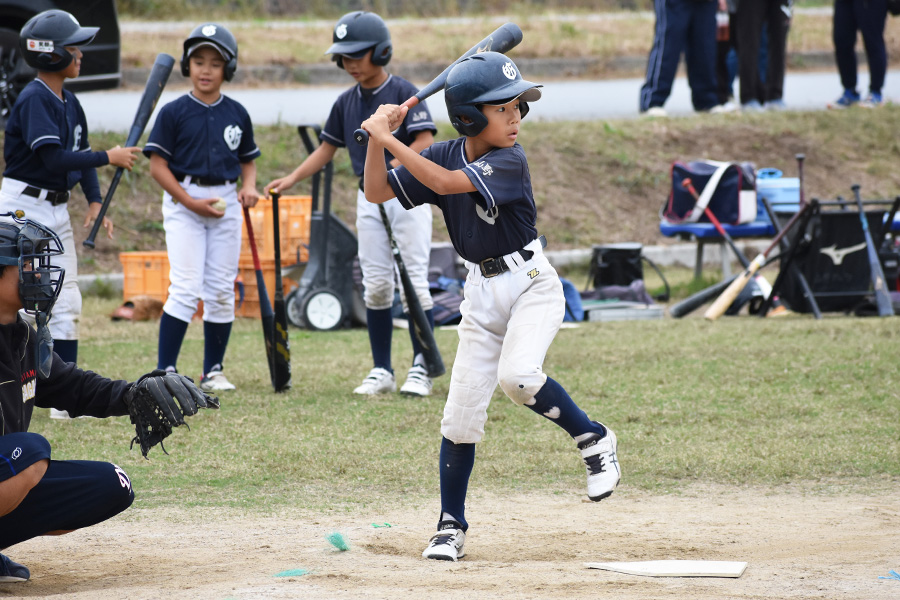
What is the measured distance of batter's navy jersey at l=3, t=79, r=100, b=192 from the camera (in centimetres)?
616

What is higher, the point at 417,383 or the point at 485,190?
the point at 485,190

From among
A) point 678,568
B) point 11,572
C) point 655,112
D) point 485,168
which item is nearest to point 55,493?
point 11,572

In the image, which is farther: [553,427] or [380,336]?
[380,336]

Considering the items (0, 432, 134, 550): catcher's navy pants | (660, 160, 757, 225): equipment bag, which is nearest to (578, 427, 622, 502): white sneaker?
(0, 432, 134, 550): catcher's navy pants

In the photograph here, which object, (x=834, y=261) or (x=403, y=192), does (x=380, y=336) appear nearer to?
(x=403, y=192)

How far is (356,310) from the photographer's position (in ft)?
31.9

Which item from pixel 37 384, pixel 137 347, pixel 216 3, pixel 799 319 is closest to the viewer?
pixel 37 384

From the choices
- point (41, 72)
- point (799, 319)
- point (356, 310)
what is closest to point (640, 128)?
point (799, 319)

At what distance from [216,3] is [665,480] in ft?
59.0

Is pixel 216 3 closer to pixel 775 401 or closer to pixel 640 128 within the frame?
pixel 640 128

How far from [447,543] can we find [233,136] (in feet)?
12.4

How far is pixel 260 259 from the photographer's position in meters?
10.1

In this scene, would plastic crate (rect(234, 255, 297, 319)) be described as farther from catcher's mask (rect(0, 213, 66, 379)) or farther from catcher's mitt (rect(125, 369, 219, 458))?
catcher's mask (rect(0, 213, 66, 379))

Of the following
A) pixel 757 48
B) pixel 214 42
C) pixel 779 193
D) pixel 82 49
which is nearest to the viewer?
pixel 214 42
